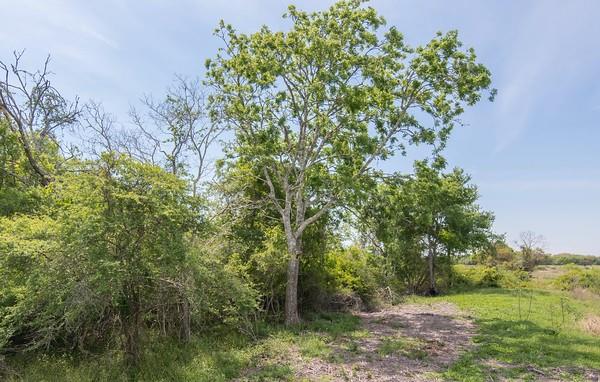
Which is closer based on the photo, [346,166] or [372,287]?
[346,166]

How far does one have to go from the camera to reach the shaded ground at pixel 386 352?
981cm

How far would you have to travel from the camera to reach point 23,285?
9055mm

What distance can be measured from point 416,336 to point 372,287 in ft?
26.2

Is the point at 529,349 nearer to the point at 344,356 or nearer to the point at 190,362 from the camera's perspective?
the point at 344,356

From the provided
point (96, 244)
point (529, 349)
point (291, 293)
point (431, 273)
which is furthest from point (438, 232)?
point (96, 244)

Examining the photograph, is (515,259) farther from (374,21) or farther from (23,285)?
(23,285)

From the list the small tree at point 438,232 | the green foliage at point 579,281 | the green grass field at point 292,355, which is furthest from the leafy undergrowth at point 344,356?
the green foliage at point 579,281

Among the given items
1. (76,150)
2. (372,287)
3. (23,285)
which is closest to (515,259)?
(372,287)

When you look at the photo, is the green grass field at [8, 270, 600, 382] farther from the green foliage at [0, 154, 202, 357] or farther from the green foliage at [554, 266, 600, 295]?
the green foliage at [554, 266, 600, 295]

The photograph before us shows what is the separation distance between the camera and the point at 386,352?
12023mm

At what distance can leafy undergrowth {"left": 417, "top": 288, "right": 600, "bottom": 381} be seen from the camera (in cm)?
962

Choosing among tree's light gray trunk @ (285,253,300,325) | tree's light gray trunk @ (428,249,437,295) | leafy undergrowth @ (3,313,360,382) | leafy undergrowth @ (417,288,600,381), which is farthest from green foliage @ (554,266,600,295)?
leafy undergrowth @ (3,313,360,382)

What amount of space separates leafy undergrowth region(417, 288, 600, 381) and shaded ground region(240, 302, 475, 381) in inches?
25.0

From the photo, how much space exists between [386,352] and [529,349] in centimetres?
403
